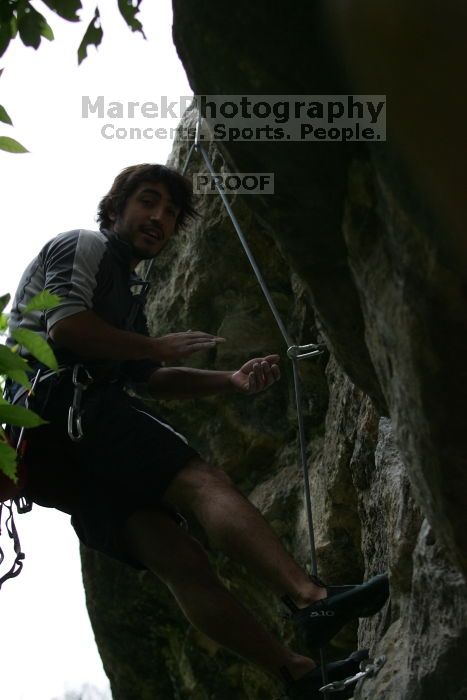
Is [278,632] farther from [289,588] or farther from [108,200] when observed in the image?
[108,200]

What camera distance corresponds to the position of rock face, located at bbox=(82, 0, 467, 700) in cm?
215

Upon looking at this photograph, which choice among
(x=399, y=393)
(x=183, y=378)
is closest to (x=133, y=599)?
(x=183, y=378)

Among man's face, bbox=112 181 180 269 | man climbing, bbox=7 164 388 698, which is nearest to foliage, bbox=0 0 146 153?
man climbing, bbox=7 164 388 698

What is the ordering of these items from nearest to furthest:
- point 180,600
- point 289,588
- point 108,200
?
point 289,588 → point 180,600 → point 108,200

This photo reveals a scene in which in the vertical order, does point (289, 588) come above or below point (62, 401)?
below

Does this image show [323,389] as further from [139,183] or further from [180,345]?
[180,345]

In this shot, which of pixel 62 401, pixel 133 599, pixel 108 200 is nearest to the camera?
pixel 62 401

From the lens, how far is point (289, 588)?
3.23 metres

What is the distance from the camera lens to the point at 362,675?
328 centimetres

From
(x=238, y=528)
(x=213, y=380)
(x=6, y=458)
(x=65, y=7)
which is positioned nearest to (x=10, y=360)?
(x=6, y=458)

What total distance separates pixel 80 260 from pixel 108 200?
703 millimetres

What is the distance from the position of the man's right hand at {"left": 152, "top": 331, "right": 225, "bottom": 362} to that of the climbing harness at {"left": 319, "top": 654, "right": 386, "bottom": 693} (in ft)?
3.96

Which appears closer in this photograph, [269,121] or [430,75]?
[430,75]

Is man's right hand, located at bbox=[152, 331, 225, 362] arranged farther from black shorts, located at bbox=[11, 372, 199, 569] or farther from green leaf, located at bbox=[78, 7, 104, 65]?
green leaf, located at bbox=[78, 7, 104, 65]
